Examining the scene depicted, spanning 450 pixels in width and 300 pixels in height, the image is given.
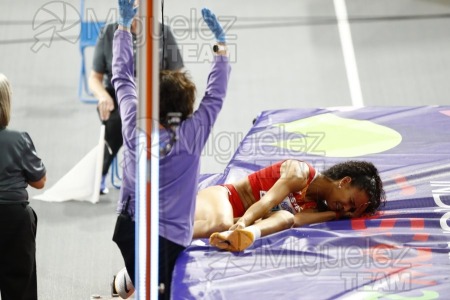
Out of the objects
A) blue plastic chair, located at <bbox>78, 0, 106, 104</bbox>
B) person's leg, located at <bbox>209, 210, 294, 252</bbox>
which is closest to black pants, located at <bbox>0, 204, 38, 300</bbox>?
person's leg, located at <bbox>209, 210, 294, 252</bbox>

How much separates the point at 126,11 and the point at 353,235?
1256 mm

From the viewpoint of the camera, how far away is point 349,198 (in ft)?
12.8

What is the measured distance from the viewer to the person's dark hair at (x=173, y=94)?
3346 mm

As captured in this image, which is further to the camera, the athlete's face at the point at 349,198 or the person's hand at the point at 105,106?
the person's hand at the point at 105,106

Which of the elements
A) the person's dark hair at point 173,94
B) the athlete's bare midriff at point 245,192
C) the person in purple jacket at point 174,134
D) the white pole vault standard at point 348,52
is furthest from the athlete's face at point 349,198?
the white pole vault standard at point 348,52

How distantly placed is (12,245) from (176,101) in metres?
0.96

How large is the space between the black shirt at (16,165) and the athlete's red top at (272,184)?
91 cm

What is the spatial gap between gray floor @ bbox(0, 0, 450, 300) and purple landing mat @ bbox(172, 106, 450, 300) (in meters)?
0.94

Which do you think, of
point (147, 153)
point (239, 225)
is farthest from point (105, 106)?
point (147, 153)

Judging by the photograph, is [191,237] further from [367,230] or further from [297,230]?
[367,230]

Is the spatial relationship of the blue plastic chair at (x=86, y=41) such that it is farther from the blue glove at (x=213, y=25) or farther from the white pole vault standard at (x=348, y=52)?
the blue glove at (x=213, y=25)

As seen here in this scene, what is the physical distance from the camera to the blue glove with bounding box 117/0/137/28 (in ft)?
11.1

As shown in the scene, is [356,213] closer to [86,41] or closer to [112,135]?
[112,135]

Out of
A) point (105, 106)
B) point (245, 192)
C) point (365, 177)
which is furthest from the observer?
point (105, 106)
